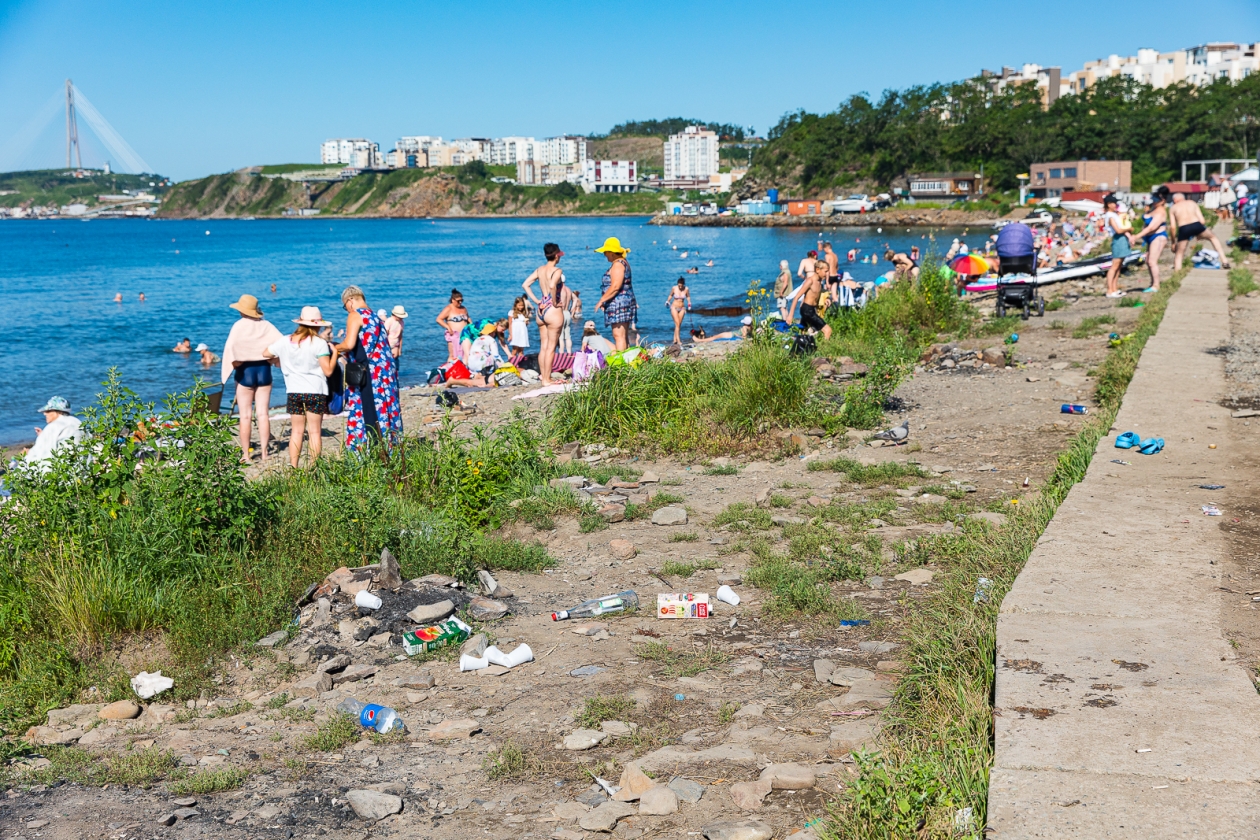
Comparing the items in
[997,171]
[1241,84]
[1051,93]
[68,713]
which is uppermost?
[1051,93]

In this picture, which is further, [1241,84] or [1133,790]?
[1241,84]

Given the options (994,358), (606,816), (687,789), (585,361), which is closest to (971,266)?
(994,358)

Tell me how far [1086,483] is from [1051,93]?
569 feet

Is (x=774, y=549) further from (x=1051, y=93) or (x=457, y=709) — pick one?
(x=1051, y=93)

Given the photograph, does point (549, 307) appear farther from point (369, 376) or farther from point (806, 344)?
point (369, 376)

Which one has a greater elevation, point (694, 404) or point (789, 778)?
point (694, 404)

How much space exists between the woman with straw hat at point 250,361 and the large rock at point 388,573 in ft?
15.5

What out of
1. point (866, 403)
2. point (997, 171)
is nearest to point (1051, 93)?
point (997, 171)

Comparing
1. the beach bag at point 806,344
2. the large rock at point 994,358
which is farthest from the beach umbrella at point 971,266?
the large rock at point 994,358

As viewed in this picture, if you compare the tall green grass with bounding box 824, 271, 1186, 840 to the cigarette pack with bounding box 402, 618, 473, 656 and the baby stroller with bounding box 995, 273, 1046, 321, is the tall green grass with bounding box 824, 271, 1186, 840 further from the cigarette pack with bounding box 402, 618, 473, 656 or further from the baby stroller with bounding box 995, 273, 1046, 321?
the baby stroller with bounding box 995, 273, 1046, 321

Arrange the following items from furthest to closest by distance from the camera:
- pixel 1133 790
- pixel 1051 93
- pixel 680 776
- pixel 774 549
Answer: pixel 1051 93 → pixel 774 549 → pixel 680 776 → pixel 1133 790

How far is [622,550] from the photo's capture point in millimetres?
5773

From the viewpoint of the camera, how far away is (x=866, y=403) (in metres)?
8.41

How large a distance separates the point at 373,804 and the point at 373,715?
2.22 ft
